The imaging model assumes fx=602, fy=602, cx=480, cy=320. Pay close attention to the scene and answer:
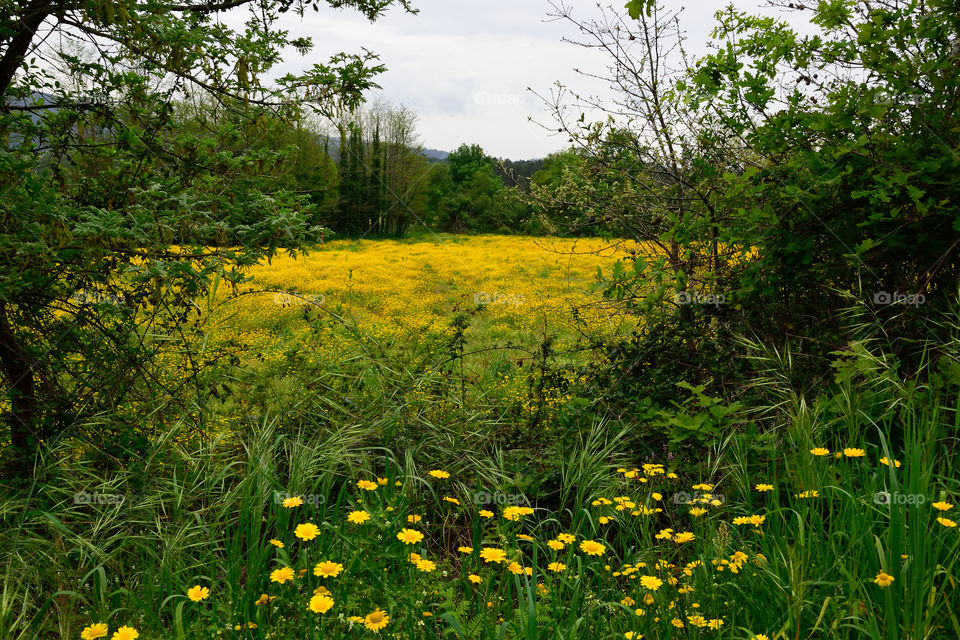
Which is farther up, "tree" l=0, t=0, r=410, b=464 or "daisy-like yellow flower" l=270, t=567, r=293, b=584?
"tree" l=0, t=0, r=410, b=464

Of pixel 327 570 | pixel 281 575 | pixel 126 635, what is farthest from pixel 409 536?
pixel 126 635

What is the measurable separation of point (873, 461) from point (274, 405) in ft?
11.9

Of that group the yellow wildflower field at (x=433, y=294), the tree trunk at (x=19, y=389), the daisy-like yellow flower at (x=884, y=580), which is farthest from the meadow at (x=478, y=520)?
the yellow wildflower field at (x=433, y=294)

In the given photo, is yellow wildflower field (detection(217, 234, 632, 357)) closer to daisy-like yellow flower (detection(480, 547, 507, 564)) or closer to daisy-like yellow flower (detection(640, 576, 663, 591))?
daisy-like yellow flower (detection(480, 547, 507, 564))

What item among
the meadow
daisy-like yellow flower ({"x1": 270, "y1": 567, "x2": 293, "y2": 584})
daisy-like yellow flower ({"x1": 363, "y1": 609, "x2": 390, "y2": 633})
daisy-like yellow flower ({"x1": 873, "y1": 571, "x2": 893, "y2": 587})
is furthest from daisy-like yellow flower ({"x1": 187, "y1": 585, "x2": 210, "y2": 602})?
daisy-like yellow flower ({"x1": 873, "y1": 571, "x2": 893, "y2": 587})

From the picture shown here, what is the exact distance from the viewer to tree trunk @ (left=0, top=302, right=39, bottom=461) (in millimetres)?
3570

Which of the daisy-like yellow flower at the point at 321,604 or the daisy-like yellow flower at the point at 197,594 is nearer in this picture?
the daisy-like yellow flower at the point at 321,604

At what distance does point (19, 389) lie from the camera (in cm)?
368

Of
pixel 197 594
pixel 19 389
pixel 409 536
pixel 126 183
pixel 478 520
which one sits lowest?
pixel 478 520

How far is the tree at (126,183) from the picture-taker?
3174 millimetres

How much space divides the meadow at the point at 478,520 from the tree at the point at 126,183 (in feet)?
1.61

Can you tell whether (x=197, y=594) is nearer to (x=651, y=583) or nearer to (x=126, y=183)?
(x=651, y=583)

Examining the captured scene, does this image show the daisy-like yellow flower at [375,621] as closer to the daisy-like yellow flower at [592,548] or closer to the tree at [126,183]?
the daisy-like yellow flower at [592,548]

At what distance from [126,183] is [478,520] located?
3.01 metres
